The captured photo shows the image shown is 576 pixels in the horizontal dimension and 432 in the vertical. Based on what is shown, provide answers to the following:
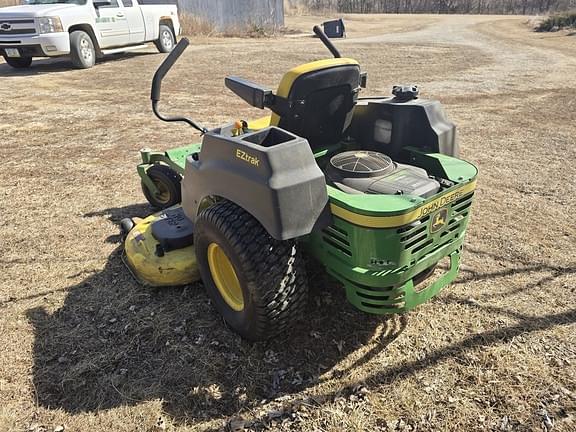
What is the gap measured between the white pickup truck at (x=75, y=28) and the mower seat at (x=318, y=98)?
25.9 feet

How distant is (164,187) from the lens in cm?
392

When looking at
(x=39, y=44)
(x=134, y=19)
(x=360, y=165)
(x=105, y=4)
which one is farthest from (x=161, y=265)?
(x=134, y=19)

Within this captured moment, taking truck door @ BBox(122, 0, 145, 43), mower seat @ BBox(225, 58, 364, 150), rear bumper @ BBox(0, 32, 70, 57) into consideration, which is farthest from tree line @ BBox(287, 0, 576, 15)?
mower seat @ BBox(225, 58, 364, 150)

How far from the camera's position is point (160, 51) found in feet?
41.1

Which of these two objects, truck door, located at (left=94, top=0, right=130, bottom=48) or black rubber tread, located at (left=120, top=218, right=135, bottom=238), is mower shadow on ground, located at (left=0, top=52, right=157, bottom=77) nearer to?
truck door, located at (left=94, top=0, right=130, bottom=48)

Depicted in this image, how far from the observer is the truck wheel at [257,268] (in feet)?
7.28

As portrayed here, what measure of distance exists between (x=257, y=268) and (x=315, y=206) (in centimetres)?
38

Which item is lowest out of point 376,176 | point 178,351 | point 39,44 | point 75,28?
point 178,351

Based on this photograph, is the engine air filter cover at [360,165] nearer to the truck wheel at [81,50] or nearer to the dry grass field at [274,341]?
the dry grass field at [274,341]

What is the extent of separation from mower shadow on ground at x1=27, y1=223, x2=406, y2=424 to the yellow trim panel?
2.61 feet

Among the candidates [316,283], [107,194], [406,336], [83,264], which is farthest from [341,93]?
[107,194]

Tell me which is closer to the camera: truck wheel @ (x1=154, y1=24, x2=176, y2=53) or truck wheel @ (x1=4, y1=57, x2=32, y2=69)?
truck wheel @ (x1=4, y1=57, x2=32, y2=69)

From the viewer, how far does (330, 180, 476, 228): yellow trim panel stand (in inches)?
80.9

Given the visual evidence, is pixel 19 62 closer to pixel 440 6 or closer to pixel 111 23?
pixel 111 23
